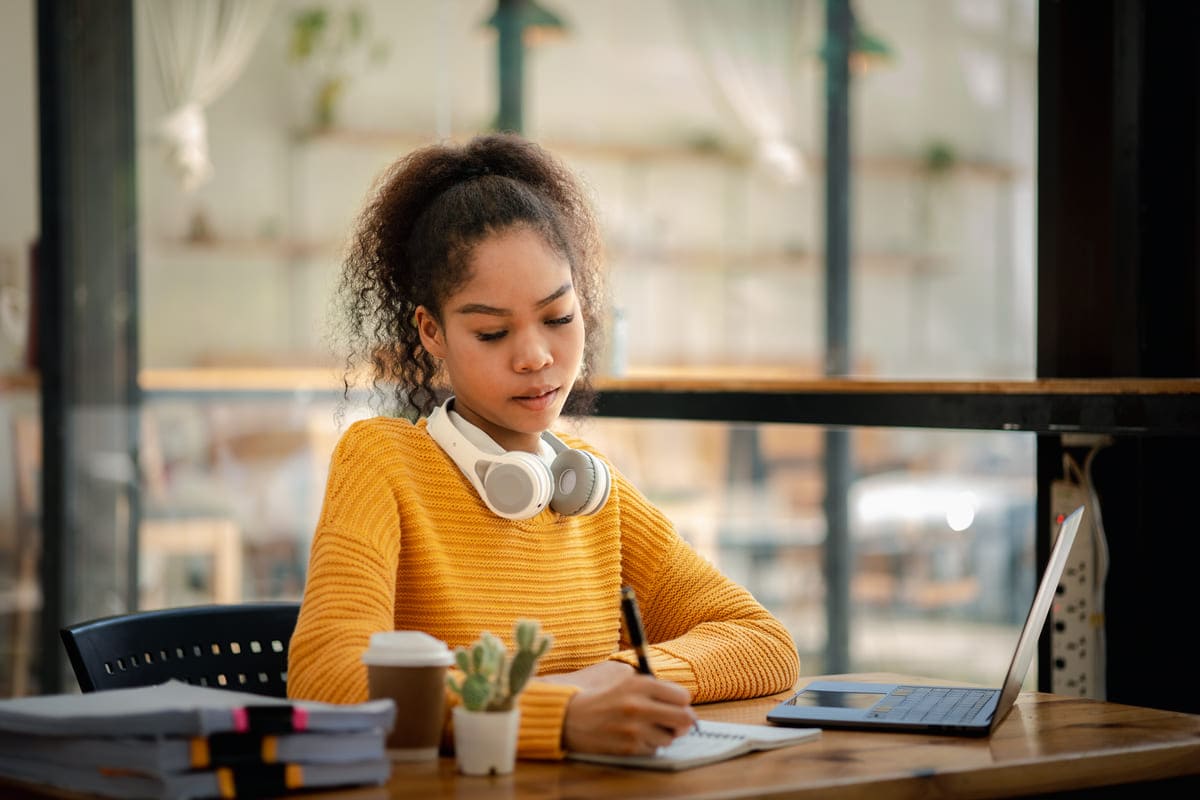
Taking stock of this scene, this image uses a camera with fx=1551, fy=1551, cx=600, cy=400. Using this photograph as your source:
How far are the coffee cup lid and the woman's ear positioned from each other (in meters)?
0.53

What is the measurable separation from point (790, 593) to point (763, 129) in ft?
4.09

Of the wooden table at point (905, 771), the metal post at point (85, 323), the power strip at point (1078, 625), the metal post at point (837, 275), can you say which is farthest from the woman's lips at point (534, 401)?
the metal post at point (85, 323)

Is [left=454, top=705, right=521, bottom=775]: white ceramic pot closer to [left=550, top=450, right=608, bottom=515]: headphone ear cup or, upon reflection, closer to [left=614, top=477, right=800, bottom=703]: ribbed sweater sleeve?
[left=614, top=477, right=800, bottom=703]: ribbed sweater sleeve

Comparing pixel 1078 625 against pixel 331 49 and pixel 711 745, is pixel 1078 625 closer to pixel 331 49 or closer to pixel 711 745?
pixel 711 745

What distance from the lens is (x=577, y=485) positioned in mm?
1676

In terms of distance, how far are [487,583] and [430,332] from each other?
31 cm

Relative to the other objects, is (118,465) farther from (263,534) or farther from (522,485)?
(522,485)

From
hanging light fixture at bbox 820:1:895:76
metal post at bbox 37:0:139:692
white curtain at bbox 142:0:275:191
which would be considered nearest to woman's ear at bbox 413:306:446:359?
hanging light fixture at bbox 820:1:895:76

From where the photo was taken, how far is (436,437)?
1.67m

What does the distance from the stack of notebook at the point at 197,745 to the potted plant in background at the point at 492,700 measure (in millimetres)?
65

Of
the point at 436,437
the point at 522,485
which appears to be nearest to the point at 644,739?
the point at 522,485

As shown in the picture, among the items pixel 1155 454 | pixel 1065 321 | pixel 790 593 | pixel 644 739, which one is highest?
pixel 1065 321

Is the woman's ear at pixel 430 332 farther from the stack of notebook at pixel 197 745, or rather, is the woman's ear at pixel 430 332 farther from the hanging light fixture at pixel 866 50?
the hanging light fixture at pixel 866 50

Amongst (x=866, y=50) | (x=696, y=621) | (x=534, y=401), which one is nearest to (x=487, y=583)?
(x=534, y=401)
